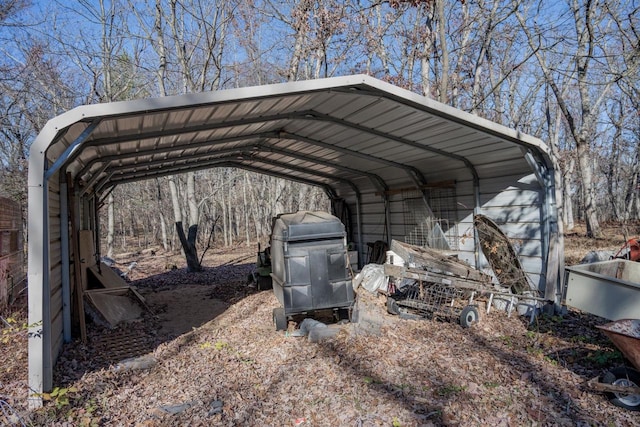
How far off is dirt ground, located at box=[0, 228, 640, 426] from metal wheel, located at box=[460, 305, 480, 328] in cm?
16

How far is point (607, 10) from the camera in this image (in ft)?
32.3

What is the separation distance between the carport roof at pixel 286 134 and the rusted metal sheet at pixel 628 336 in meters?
3.52

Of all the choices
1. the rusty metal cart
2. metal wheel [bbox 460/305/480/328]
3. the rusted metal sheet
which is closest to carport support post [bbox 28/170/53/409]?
the rusty metal cart

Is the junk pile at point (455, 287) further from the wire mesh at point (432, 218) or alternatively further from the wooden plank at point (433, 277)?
the wire mesh at point (432, 218)

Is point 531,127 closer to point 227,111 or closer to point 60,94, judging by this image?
point 227,111

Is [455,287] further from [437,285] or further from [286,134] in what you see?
[286,134]

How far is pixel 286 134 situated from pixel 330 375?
5.42m

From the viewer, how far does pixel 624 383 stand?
146 inches

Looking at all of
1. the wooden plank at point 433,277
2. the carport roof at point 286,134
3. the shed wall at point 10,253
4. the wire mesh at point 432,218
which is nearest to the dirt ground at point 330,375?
the shed wall at point 10,253

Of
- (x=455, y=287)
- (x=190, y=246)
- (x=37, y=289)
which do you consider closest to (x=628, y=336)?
(x=455, y=287)

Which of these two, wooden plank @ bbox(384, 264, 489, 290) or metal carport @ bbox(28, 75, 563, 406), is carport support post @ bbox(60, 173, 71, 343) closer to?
metal carport @ bbox(28, 75, 563, 406)

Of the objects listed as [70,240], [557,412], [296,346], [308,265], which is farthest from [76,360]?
[557,412]

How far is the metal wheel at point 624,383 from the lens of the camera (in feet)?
11.9

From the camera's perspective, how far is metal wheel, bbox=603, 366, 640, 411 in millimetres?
3615
